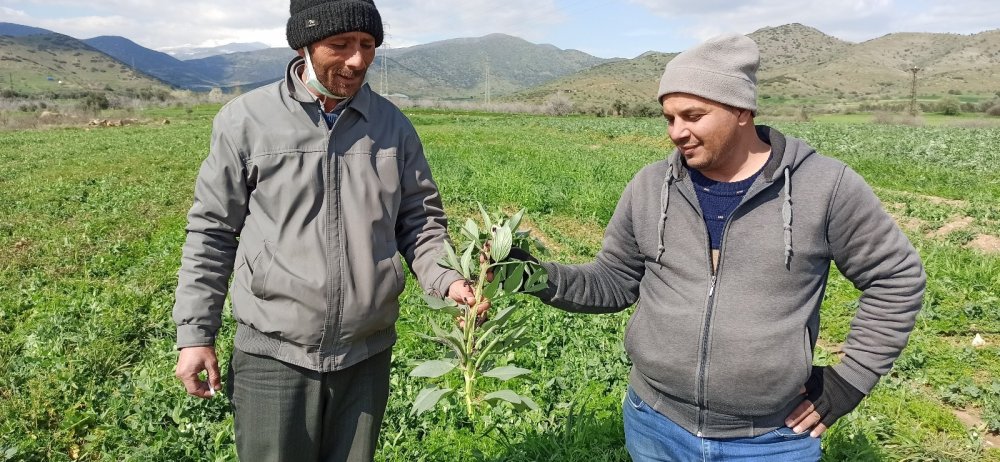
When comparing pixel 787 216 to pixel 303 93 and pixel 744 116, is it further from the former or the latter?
pixel 303 93

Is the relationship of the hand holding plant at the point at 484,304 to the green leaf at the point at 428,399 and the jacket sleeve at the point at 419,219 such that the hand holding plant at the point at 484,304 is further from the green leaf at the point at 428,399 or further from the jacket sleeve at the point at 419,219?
the jacket sleeve at the point at 419,219

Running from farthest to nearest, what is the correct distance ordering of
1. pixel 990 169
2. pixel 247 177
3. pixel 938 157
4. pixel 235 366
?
pixel 938 157
pixel 990 169
pixel 235 366
pixel 247 177

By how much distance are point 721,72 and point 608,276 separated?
2.85 ft

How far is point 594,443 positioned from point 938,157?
18991 millimetres

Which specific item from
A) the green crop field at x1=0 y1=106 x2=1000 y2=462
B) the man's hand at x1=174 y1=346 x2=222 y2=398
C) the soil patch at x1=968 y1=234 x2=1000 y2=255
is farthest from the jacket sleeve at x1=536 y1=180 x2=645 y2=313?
the soil patch at x1=968 y1=234 x2=1000 y2=255

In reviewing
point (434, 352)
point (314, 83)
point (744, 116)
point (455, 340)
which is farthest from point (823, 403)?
point (434, 352)

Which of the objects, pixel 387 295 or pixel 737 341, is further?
pixel 387 295

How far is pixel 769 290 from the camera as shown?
1845 mm

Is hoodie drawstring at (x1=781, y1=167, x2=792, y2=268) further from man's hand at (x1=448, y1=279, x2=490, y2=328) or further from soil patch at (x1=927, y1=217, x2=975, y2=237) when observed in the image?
soil patch at (x1=927, y1=217, x2=975, y2=237)

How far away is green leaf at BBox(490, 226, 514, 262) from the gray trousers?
2.46ft

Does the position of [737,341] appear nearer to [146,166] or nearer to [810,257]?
→ [810,257]

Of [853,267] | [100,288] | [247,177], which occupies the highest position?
[247,177]

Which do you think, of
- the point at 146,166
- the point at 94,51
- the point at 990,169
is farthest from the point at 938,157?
the point at 94,51

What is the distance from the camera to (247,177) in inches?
81.4
